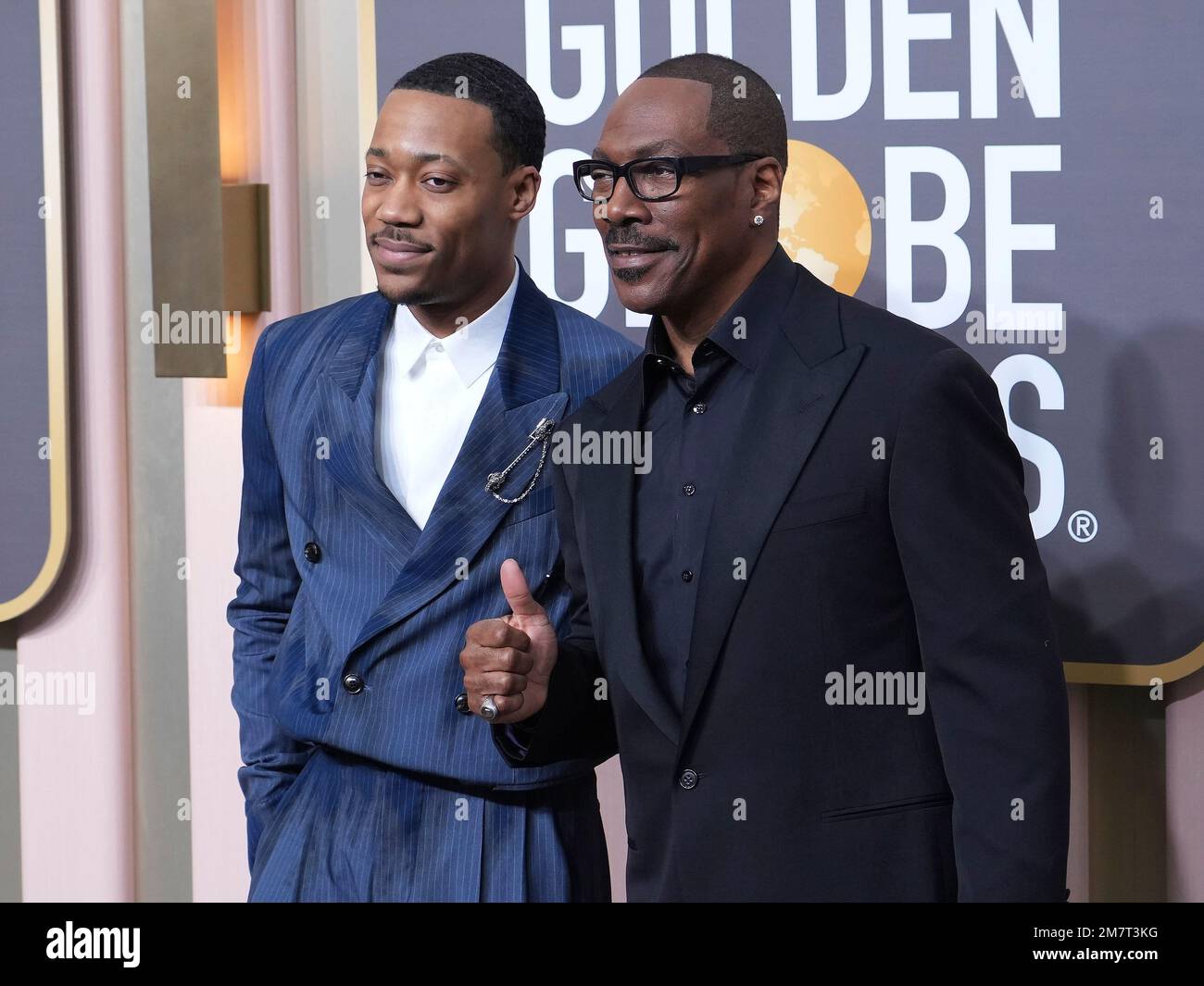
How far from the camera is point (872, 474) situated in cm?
126

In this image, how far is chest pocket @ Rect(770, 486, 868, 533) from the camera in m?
1.26

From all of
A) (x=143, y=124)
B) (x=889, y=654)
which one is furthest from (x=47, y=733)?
(x=889, y=654)

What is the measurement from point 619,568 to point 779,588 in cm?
16

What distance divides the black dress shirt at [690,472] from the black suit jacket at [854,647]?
0.07ft

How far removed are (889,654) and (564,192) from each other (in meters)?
0.80

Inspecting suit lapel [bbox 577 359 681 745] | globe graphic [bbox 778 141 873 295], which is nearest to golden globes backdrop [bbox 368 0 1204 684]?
globe graphic [bbox 778 141 873 295]

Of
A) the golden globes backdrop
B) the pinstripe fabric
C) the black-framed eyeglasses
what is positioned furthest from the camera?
the golden globes backdrop

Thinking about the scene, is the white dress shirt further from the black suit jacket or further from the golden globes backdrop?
the golden globes backdrop

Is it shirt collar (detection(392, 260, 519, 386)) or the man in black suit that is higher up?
shirt collar (detection(392, 260, 519, 386))

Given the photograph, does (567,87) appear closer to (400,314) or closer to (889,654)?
(400,314)

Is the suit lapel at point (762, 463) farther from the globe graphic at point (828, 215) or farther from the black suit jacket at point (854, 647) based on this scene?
the globe graphic at point (828, 215)

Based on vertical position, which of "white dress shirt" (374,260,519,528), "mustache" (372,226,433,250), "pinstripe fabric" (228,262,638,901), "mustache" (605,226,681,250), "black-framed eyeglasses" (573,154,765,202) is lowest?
"pinstripe fabric" (228,262,638,901)
